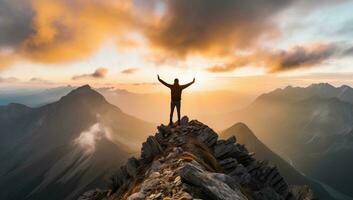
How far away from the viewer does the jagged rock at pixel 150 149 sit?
45969 mm

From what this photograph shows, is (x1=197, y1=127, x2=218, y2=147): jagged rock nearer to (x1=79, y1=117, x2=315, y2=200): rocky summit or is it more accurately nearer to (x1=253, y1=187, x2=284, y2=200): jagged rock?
(x1=79, y1=117, x2=315, y2=200): rocky summit

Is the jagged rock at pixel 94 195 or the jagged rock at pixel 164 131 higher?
the jagged rock at pixel 164 131

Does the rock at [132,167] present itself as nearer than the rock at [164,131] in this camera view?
Yes

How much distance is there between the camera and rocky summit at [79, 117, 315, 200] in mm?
30000

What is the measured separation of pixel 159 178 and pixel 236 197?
248 inches

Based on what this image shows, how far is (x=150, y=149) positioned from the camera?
4691 cm

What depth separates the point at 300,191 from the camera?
6556 centimetres

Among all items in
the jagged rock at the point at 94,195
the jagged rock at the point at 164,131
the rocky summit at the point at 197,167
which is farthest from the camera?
the jagged rock at the point at 94,195

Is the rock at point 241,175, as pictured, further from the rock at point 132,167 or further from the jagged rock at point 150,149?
the rock at point 132,167

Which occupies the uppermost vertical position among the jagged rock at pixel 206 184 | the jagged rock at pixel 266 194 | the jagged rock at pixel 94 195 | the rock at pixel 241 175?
the jagged rock at pixel 206 184

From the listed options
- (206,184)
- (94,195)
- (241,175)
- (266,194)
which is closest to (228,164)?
(241,175)

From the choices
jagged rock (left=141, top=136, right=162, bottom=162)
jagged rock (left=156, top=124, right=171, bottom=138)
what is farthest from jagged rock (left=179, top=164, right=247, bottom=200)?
jagged rock (left=156, top=124, right=171, bottom=138)

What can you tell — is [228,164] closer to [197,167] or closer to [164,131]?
[164,131]

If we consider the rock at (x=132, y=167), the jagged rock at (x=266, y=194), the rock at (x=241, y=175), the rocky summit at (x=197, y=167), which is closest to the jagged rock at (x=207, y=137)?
the rocky summit at (x=197, y=167)
